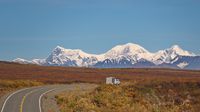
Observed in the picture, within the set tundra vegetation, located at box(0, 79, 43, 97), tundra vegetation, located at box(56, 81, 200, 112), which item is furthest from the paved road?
tundra vegetation, located at box(0, 79, 43, 97)

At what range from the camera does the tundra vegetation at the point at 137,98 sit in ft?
198

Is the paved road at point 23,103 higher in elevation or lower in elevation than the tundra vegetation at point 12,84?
lower

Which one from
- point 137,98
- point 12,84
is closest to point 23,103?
point 137,98

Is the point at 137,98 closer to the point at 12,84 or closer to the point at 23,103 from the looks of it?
the point at 23,103

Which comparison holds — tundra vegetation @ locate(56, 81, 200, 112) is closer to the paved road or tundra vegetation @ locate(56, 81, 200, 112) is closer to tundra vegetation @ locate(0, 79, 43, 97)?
the paved road

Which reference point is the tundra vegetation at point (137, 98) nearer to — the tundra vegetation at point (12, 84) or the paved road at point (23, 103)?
the paved road at point (23, 103)

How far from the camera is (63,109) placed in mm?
54906

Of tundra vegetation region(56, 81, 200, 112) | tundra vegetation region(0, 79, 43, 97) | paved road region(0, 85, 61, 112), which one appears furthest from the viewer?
tundra vegetation region(0, 79, 43, 97)

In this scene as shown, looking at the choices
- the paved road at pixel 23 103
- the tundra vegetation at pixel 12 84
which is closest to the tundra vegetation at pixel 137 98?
the paved road at pixel 23 103

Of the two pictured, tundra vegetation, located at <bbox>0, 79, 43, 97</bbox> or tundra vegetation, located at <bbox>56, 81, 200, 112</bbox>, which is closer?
tundra vegetation, located at <bbox>56, 81, 200, 112</bbox>

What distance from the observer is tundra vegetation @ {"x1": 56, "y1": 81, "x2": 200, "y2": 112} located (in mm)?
60406

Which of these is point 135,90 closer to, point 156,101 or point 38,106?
point 156,101

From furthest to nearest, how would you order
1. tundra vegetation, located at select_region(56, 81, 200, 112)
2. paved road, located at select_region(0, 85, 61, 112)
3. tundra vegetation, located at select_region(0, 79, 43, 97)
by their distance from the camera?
tundra vegetation, located at select_region(0, 79, 43, 97) → tundra vegetation, located at select_region(56, 81, 200, 112) → paved road, located at select_region(0, 85, 61, 112)

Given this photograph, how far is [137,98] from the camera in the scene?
7394 centimetres
